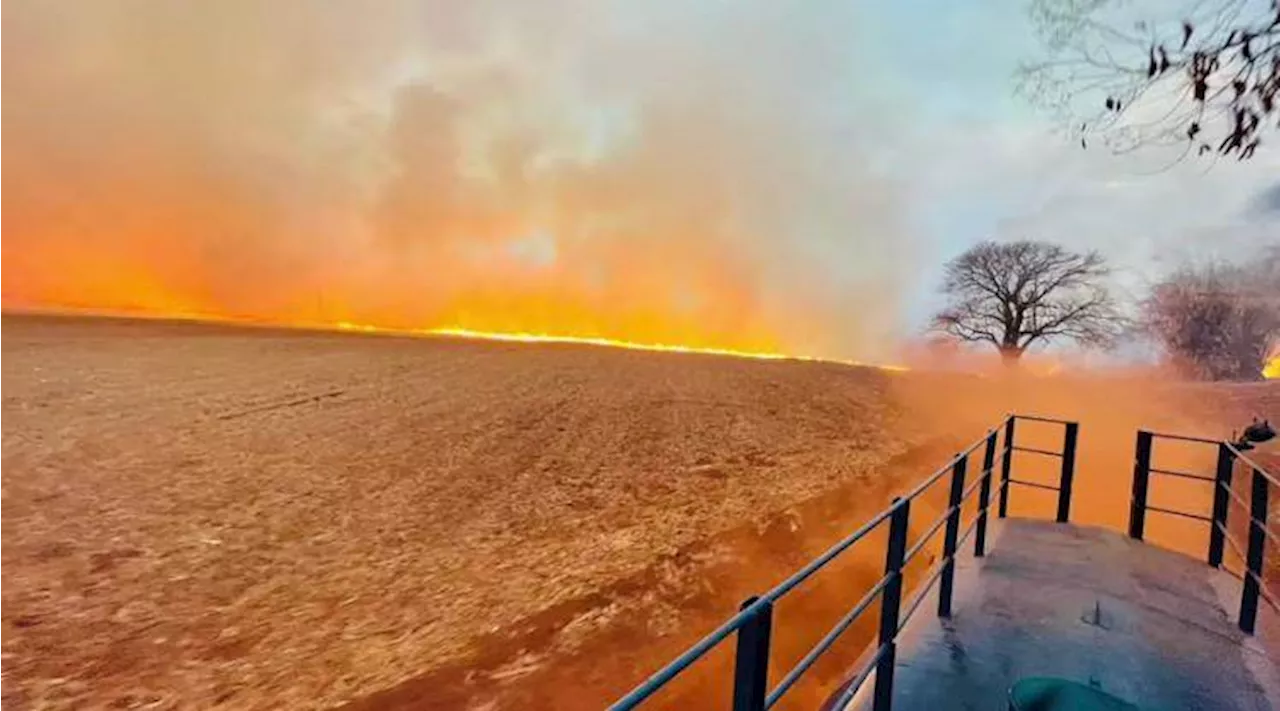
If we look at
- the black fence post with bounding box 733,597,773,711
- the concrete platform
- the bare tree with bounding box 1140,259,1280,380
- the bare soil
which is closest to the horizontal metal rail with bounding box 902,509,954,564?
the concrete platform

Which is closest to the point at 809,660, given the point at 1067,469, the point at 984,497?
the point at 984,497

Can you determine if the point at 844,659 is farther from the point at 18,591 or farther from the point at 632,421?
the point at 632,421

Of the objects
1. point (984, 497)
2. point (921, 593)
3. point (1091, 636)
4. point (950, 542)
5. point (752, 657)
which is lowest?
point (1091, 636)

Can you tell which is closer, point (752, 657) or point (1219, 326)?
point (752, 657)

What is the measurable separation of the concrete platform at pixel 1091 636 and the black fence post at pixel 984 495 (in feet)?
0.32

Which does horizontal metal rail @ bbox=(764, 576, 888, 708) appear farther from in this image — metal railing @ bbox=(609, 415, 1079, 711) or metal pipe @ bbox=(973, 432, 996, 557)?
metal pipe @ bbox=(973, 432, 996, 557)

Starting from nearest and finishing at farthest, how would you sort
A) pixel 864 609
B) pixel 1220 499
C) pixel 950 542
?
pixel 864 609 → pixel 950 542 → pixel 1220 499

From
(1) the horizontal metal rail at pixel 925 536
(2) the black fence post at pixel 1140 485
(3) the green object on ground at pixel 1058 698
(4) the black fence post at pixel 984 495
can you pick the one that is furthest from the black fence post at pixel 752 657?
(2) the black fence post at pixel 1140 485

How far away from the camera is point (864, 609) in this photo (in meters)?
3.64

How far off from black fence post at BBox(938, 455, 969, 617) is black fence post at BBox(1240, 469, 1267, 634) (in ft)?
A: 5.45

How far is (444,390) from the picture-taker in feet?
55.7

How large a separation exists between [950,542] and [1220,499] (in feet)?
8.58

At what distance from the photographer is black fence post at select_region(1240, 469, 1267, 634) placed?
455 centimetres

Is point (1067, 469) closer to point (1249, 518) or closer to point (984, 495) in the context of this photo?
point (984, 495)
